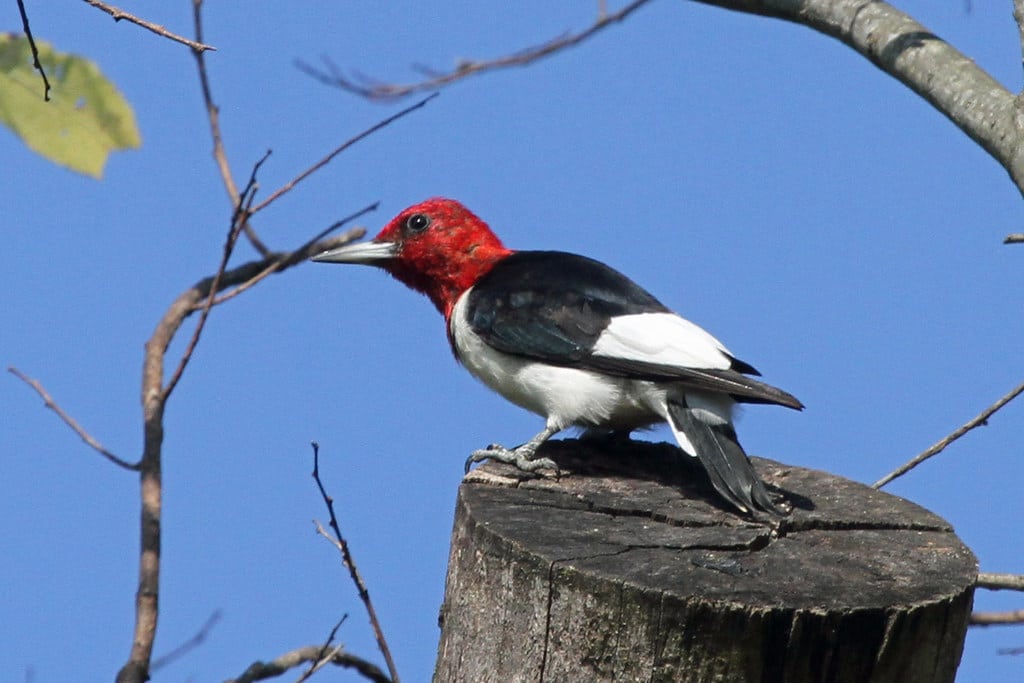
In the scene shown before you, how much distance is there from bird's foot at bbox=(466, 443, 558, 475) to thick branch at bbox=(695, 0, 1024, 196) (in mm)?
1387

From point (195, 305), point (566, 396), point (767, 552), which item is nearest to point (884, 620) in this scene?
point (767, 552)

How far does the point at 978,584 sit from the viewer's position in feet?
11.6

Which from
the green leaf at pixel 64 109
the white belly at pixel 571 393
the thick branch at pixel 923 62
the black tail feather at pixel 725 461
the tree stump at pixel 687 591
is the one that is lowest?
the tree stump at pixel 687 591

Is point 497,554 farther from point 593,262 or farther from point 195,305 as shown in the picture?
point 195,305

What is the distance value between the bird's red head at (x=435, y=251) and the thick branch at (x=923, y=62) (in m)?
1.74

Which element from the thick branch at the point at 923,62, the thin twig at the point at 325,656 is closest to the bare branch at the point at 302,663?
the thin twig at the point at 325,656

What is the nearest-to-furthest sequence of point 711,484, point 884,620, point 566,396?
point 884,620 → point 711,484 → point 566,396

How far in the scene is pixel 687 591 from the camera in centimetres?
291

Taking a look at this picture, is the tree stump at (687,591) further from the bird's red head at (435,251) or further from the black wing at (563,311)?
the bird's red head at (435,251)

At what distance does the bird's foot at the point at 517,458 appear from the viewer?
3.95 metres

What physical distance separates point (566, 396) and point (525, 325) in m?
0.28

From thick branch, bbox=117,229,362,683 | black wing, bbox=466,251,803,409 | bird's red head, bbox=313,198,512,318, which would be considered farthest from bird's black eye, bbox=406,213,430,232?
black wing, bbox=466,251,803,409

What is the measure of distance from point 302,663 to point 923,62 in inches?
103

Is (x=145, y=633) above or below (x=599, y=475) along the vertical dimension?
below
